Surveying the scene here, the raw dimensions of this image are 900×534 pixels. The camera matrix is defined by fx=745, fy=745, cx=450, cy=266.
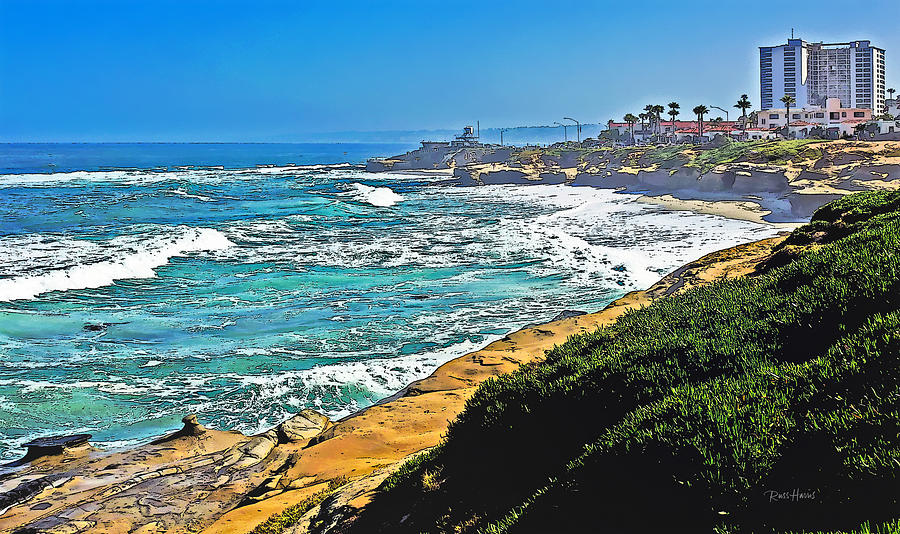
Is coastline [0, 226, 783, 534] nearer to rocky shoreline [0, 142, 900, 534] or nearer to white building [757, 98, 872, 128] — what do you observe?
rocky shoreline [0, 142, 900, 534]

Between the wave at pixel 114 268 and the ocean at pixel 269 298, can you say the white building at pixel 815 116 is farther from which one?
the wave at pixel 114 268

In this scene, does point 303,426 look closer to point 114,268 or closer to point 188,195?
point 114,268

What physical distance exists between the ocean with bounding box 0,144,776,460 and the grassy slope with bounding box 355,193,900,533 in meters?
7.09

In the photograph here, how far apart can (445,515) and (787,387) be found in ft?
9.04

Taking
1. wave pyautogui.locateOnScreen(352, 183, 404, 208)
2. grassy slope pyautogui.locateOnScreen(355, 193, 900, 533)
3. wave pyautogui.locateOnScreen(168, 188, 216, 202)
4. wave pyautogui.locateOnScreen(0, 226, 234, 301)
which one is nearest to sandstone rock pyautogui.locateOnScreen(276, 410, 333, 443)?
grassy slope pyautogui.locateOnScreen(355, 193, 900, 533)

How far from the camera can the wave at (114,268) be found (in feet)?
81.6

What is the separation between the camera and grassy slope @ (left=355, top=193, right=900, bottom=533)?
412 cm

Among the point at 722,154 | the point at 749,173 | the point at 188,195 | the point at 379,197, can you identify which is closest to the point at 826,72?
the point at 722,154

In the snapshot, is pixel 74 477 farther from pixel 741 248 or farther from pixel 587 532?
pixel 741 248

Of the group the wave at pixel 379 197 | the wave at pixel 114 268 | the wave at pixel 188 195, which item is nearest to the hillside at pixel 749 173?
the wave at pixel 379 197
